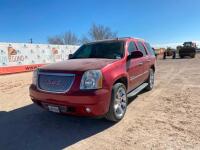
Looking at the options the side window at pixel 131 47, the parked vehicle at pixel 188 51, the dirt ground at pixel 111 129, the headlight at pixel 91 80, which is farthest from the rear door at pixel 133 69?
the parked vehicle at pixel 188 51

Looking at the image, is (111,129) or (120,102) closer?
(111,129)

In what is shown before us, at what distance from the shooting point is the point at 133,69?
17.9 ft

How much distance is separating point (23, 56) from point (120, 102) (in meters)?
15.1

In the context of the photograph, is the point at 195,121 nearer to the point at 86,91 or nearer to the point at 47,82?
the point at 86,91

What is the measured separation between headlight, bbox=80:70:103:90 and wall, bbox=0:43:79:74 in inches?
530

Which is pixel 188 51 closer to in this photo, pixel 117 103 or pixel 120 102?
pixel 120 102

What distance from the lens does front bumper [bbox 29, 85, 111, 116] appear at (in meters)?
3.78

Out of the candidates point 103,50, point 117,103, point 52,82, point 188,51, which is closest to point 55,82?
point 52,82

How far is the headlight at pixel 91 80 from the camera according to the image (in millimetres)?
3859

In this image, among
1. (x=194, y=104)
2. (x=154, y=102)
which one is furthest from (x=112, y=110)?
(x=194, y=104)

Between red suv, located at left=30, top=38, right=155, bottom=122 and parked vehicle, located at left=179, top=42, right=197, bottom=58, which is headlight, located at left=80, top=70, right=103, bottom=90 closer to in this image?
red suv, located at left=30, top=38, right=155, bottom=122

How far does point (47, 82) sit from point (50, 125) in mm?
947

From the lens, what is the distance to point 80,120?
15.5ft

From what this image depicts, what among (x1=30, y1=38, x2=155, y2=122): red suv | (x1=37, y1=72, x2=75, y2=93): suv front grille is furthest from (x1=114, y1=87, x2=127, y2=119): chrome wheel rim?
(x1=37, y1=72, x2=75, y2=93): suv front grille
